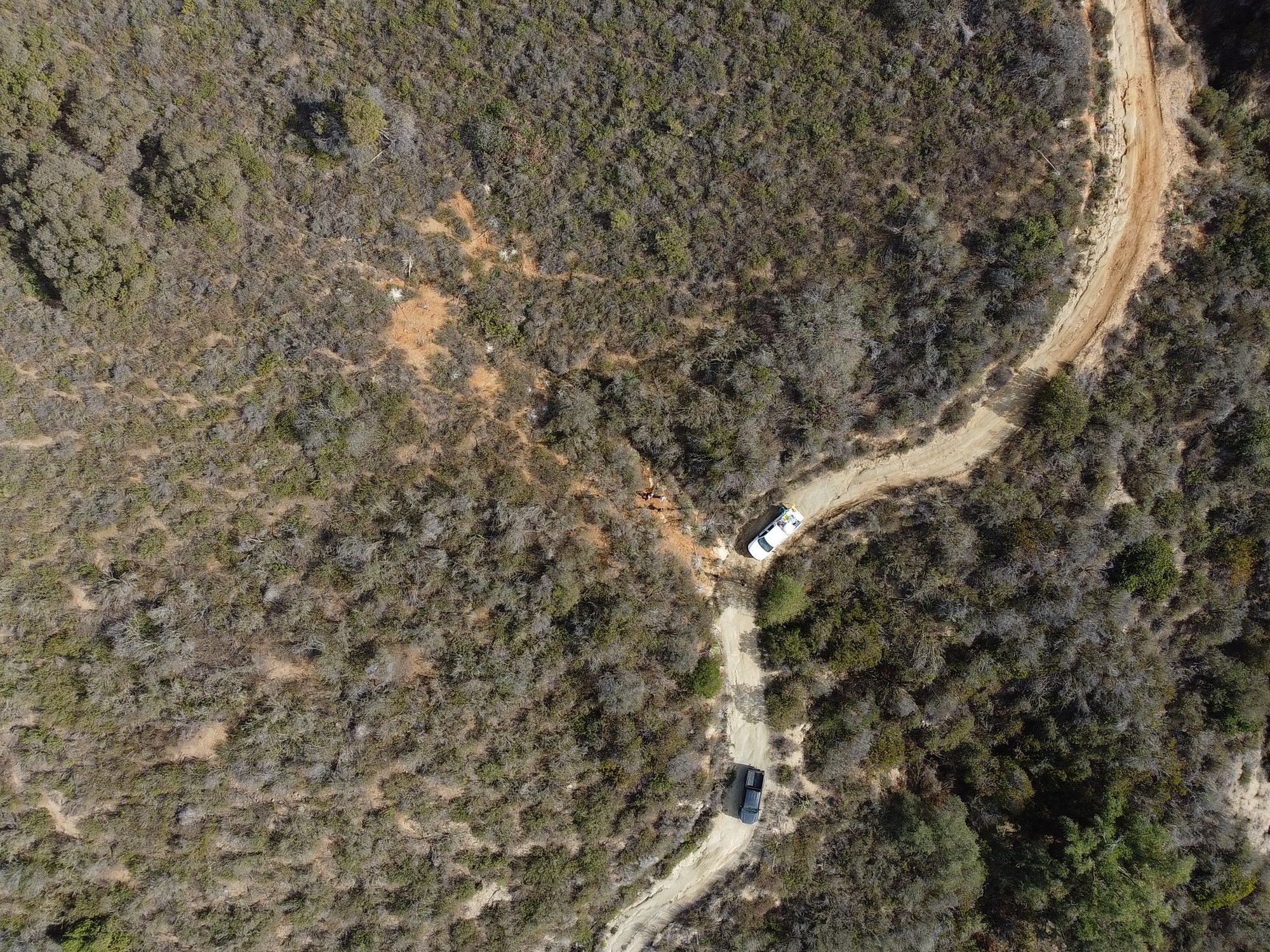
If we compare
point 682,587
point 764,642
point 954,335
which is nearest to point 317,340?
point 682,587

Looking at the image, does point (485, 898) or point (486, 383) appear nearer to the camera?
point (485, 898)

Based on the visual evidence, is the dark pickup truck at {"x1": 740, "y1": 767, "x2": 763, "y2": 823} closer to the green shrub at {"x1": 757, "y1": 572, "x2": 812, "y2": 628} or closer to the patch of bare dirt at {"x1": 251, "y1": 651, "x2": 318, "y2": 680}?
the green shrub at {"x1": 757, "y1": 572, "x2": 812, "y2": 628}

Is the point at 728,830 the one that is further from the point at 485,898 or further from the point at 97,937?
the point at 97,937

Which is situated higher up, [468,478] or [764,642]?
[468,478]

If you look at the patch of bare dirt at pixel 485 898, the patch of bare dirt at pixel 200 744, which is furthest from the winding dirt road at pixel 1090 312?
the patch of bare dirt at pixel 200 744

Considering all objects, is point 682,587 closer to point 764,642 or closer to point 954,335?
point 764,642

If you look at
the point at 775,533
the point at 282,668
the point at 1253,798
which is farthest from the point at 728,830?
the point at 1253,798
